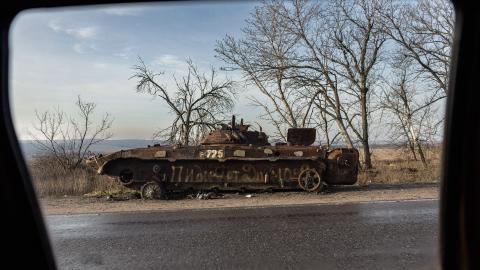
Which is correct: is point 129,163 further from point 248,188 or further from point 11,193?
point 11,193

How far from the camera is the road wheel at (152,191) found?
14211 mm

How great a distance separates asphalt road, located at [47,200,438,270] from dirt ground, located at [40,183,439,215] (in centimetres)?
104

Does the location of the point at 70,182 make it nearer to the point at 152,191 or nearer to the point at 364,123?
the point at 152,191

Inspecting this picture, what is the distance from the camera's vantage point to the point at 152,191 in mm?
14250

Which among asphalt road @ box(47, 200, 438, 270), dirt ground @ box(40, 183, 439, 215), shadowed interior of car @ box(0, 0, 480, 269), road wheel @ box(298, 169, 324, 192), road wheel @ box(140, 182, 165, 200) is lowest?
asphalt road @ box(47, 200, 438, 270)

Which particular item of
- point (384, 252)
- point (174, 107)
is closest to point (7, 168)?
point (384, 252)

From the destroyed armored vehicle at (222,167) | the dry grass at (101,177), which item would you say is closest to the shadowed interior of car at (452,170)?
the dry grass at (101,177)

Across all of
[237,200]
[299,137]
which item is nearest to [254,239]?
[237,200]

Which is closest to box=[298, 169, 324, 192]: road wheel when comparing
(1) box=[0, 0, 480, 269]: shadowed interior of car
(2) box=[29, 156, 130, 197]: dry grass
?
(2) box=[29, 156, 130, 197]: dry grass

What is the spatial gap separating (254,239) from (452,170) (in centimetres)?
519

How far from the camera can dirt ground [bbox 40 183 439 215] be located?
1223 centimetres

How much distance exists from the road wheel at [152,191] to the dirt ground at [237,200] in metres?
0.38

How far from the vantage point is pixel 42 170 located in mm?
17625

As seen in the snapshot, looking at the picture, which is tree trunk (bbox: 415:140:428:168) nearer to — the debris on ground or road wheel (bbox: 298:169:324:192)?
road wheel (bbox: 298:169:324:192)
